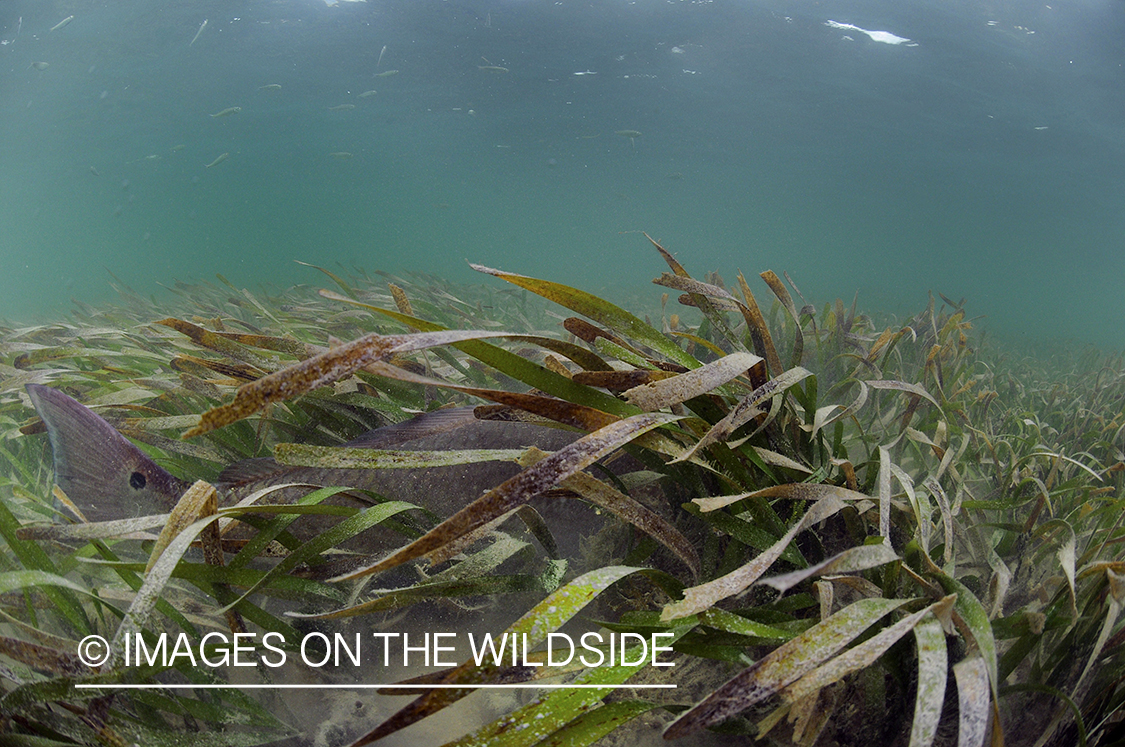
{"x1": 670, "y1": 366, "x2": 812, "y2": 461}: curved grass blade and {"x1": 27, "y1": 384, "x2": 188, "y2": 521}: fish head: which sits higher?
{"x1": 670, "y1": 366, "x2": 812, "y2": 461}: curved grass blade

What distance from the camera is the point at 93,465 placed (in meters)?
1.20

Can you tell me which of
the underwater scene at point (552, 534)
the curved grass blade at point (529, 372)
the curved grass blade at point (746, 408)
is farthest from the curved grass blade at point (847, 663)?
the curved grass blade at point (529, 372)

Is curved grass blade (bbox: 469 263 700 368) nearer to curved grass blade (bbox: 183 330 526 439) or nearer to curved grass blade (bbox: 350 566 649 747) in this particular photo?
curved grass blade (bbox: 183 330 526 439)

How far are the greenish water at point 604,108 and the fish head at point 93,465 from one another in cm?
224

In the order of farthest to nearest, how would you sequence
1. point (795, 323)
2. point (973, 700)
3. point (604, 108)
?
point (604, 108) < point (795, 323) < point (973, 700)

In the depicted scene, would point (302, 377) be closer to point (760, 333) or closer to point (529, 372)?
point (529, 372)

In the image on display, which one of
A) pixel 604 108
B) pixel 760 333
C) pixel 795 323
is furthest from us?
pixel 604 108

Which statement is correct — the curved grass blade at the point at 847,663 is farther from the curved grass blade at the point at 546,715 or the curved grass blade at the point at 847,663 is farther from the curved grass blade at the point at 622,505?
the curved grass blade at the point at 622,505

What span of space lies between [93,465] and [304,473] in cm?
45

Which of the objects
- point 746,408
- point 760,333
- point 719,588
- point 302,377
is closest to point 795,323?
point 760,333

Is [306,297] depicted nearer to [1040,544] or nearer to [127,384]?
[127,384]

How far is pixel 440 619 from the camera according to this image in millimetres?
1179

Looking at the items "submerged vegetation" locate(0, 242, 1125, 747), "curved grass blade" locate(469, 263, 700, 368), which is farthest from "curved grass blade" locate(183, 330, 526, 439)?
"curved grass blade" locate(469, 263, 700, 368)

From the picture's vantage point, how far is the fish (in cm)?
120
